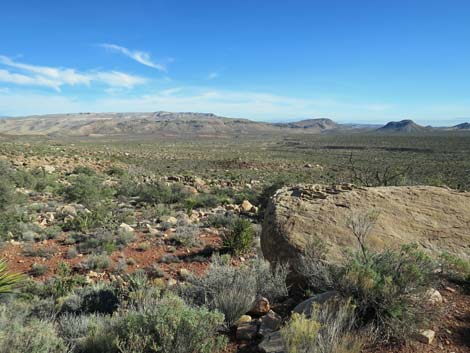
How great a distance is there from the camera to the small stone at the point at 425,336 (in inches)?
123

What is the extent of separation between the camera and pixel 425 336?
10.2 feet

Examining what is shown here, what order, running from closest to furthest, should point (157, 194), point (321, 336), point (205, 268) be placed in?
point (321, 336) < point (205, 268) < point (157, 194)

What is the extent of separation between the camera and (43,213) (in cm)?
1216

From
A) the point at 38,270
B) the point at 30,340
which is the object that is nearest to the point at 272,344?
the point at 30,340

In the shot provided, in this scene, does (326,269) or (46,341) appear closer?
(46,341)

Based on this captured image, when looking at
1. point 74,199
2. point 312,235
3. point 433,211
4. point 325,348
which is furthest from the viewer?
point 74,199

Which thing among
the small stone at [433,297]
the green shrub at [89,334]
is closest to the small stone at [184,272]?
the green shrub at [89,334]

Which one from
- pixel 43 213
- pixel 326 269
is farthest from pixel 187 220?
pixel 326 269

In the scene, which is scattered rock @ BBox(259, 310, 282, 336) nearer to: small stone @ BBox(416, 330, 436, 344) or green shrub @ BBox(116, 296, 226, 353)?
green shrub @ BBox(116, 296, 226, 353)

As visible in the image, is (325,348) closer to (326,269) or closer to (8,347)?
(326,269)

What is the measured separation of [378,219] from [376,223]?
14 cm

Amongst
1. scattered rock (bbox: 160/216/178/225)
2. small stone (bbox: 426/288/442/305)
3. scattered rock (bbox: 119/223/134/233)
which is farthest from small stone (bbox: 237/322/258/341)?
scattered rock (bbox: 160/216/178/225)

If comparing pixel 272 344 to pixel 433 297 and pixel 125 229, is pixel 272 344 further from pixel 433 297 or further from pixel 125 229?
pixel 125 229

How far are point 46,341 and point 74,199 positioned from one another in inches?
488
